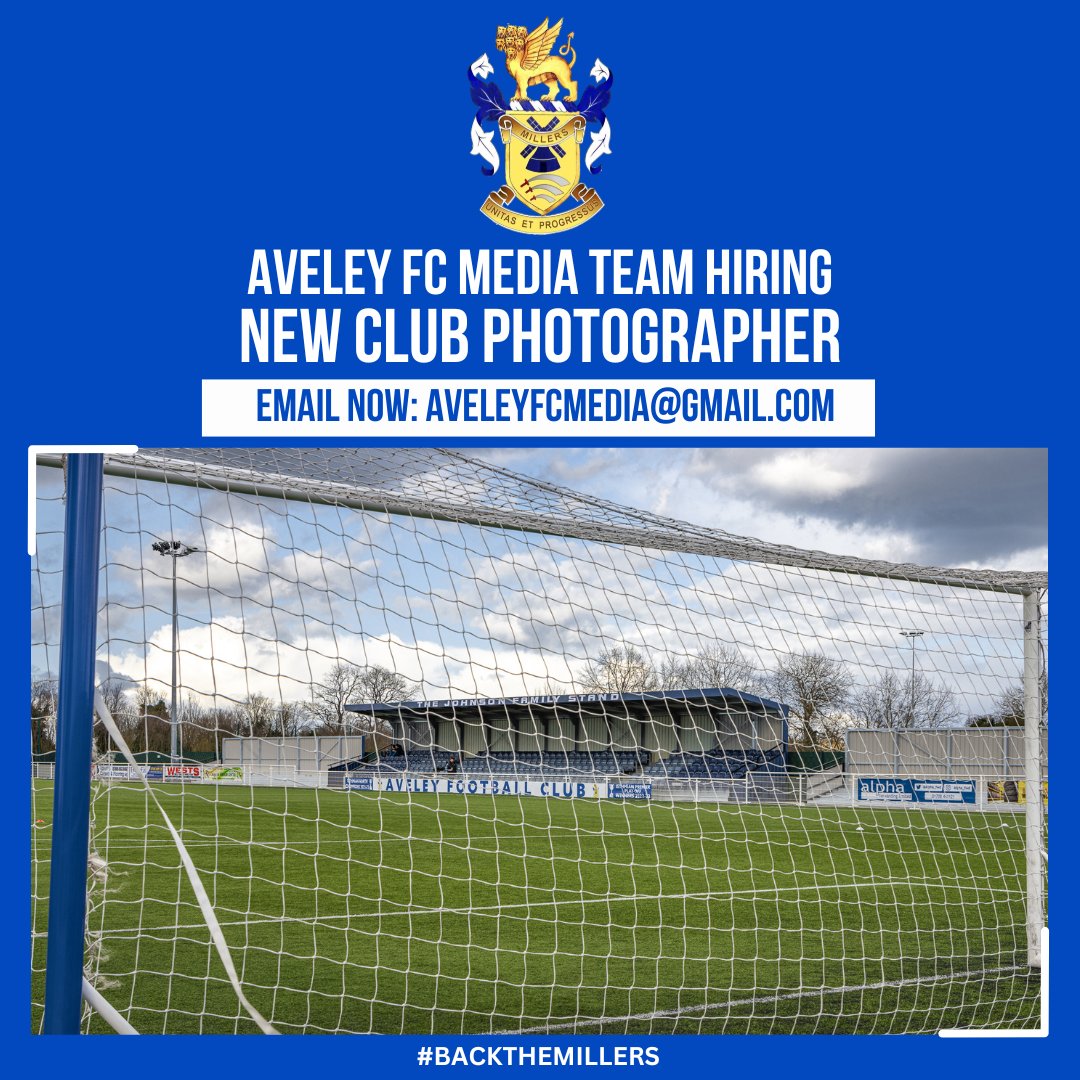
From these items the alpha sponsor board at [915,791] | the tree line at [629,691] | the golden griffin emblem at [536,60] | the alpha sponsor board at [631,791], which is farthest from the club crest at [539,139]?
the alpha sponsor board at [915,791]

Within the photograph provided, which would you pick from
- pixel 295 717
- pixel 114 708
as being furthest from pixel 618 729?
pixel 114 708

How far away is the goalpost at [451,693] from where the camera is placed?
338cm

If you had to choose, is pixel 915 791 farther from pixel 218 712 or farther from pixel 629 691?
pixel 218 712

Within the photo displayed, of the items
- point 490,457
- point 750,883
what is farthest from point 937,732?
point 490,457

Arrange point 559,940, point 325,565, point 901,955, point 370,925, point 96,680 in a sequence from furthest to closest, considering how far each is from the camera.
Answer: point 370,925
point 559,940
point 901,955
point 325,565
point 96,680

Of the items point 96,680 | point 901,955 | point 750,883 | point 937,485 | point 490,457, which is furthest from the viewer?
point 937,485

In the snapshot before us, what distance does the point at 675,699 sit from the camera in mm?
6121

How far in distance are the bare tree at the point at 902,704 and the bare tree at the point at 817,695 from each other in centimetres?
26

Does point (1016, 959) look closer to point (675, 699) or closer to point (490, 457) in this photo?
point (675, 699)

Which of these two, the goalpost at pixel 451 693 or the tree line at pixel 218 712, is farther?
the goalpost at pixel 451 693

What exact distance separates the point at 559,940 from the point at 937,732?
4197mm

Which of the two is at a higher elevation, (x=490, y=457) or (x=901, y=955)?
(x=490, y=457)

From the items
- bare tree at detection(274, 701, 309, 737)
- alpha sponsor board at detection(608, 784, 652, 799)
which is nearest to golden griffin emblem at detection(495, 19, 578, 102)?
bare tree at detection(274, 701, 309, 737)

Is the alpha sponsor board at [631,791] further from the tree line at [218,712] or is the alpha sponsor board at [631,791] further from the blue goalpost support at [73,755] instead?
the blue goalpost support at [73,755]
